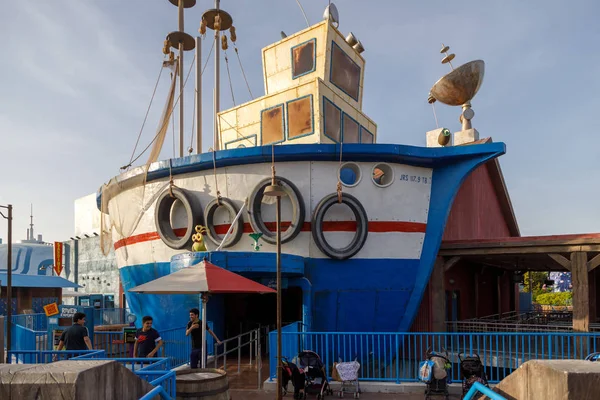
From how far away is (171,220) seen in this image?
47.3 ft

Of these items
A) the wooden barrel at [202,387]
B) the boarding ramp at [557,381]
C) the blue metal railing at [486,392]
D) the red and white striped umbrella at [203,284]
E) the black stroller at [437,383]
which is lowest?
the black stroller at [437,383]

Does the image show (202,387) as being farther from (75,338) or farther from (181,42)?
(181,42)

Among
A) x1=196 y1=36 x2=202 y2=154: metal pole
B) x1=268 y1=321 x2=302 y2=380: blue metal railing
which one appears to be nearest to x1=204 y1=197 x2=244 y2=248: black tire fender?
x1=268 y1=321 x2=302 y2=380: blue metal railing

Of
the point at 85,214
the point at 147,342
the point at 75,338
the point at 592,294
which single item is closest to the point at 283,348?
the point at 147,342

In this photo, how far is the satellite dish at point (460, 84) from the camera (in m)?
18.3

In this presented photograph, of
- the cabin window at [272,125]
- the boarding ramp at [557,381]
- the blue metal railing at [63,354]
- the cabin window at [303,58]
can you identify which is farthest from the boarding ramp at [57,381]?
the cabin window at [303,58]

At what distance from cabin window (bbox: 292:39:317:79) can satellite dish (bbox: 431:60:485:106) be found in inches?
209

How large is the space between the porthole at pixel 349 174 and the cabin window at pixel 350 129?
3860 mm

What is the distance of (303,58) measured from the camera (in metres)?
17.3

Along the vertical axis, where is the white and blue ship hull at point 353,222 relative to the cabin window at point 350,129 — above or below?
below

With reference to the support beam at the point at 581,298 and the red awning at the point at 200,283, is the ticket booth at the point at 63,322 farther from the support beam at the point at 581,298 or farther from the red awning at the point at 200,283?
the support beam at the point at 581,298

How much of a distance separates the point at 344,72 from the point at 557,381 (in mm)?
15307

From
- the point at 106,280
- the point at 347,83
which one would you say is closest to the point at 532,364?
the point at 347,83

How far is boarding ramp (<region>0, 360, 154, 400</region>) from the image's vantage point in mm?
3631
